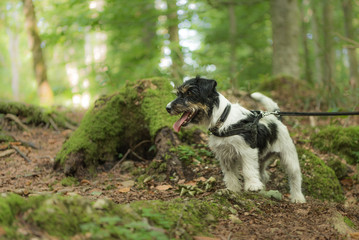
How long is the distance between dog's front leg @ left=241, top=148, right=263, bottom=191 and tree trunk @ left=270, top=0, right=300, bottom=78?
843cm

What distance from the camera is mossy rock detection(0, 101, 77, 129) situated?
798 centimetres

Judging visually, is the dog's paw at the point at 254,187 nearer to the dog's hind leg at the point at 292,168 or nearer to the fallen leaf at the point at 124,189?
the dog's hind leg at the point at 292,168

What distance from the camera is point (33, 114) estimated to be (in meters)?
8.26

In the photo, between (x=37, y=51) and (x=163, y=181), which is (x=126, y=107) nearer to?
(x=163, y=181)

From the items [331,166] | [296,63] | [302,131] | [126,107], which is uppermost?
[296,63]

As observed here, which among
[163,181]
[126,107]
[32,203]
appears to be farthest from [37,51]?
[32,203]

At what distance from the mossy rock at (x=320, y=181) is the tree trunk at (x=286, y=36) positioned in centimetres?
686

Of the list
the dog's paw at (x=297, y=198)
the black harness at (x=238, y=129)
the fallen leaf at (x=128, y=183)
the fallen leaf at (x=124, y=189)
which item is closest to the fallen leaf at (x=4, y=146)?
the fallen leaf at (x=128, y=183)

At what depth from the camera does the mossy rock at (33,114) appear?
7.98m

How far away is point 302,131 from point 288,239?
523 centimetres

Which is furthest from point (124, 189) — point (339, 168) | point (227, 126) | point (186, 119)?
point (339, 168)

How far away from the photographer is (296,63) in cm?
1215

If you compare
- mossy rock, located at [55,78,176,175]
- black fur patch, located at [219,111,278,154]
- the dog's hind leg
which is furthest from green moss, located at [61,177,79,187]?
the dog's hind leg

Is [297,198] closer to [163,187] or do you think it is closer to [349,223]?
[349,223]
